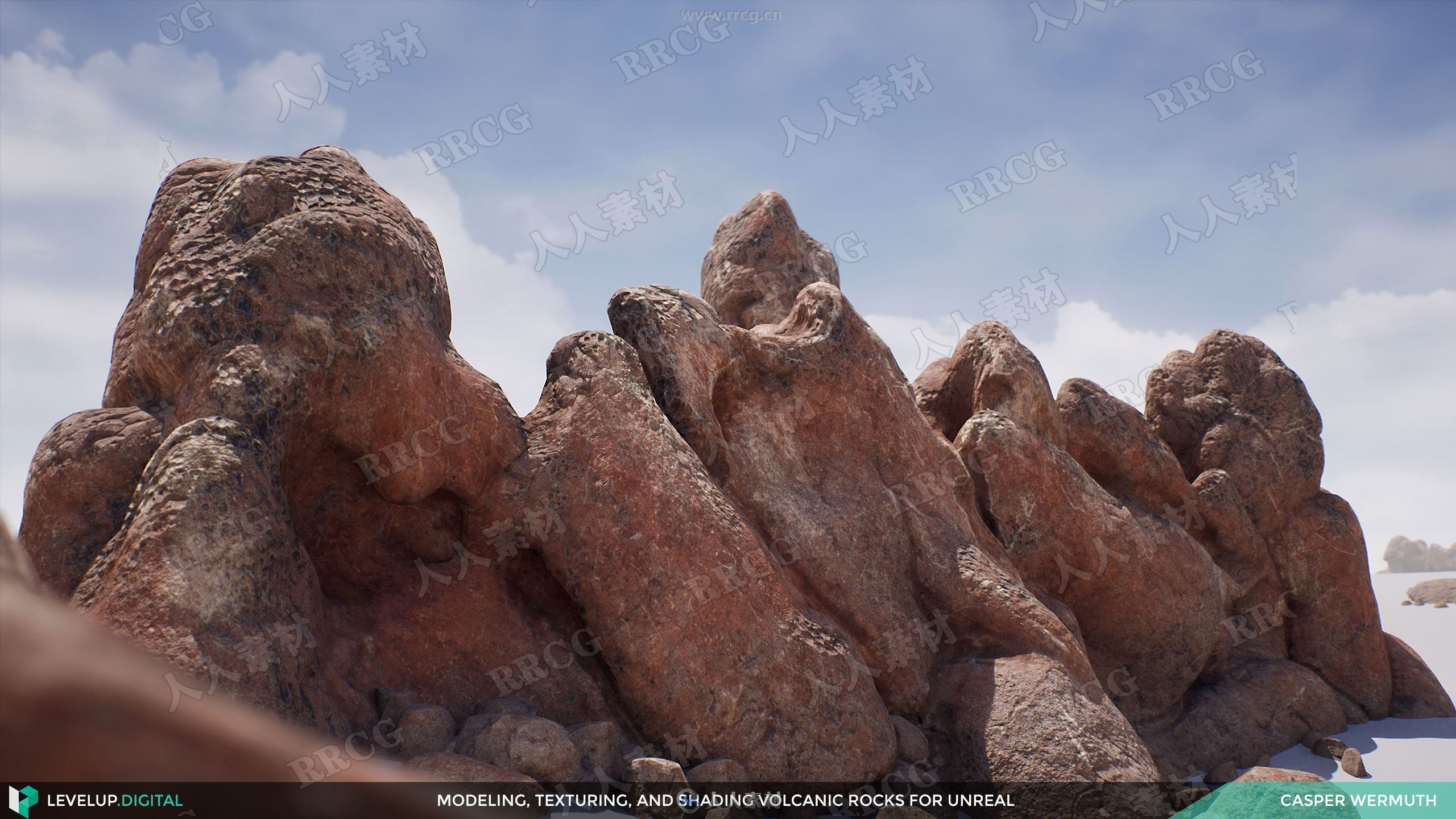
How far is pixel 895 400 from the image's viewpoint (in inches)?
239

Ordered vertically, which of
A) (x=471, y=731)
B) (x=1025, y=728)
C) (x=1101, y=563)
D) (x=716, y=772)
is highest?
(x=1101, y=563)

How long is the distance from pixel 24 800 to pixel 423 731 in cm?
315

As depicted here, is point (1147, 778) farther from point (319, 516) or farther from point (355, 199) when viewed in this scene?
point (355, 199)

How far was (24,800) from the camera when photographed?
72cm

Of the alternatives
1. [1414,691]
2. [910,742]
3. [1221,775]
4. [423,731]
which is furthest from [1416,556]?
[423,731]

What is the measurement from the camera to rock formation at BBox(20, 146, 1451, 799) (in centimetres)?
353

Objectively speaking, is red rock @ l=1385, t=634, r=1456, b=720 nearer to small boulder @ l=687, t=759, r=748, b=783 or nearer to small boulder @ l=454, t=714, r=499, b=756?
small boulder @ l=687, t=759, r=748, b=783

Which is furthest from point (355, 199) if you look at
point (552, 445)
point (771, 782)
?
point (771, 782)

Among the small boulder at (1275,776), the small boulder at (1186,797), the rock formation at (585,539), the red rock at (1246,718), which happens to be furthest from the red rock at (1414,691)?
the small boulder at (1186,797)

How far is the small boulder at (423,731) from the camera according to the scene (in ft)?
11.8

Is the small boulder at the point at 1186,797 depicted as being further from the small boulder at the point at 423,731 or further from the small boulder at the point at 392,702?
the small boulder at the point at 392,702

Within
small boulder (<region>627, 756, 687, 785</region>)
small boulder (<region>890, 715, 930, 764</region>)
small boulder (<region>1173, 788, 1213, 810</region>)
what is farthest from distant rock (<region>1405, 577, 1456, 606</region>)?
small boulder (<region>627, 756, 687, 785</region>)

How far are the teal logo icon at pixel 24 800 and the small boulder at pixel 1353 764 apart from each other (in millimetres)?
7595

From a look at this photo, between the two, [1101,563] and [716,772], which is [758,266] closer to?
[1101,563]
